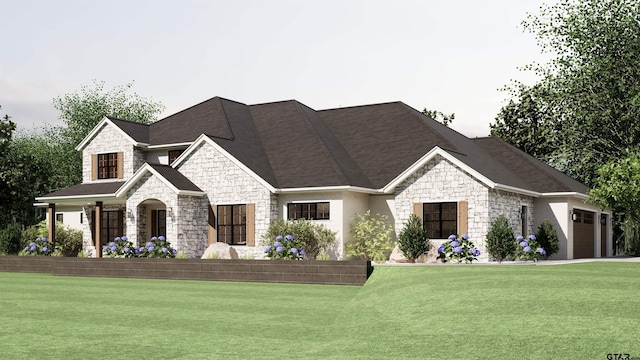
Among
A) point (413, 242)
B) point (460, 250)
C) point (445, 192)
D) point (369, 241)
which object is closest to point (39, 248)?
point (369, 241)

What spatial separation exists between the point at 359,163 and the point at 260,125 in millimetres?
6537

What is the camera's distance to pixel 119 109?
231ft

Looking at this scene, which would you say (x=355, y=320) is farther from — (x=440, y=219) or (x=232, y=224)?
(x=232, y=224)

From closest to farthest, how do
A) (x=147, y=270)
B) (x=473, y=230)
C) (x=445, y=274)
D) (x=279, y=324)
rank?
(x=279, y=324)
(x=445, y=274)
(x=147, y=270)
(x=473, y=230)

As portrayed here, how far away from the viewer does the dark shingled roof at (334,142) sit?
32.9 metres

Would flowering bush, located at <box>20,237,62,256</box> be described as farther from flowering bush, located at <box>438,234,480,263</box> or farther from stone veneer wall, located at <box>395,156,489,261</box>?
flowering bush, located at <box>438,234,480,263</box>

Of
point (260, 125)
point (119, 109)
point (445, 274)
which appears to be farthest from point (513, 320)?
point (119, 109)

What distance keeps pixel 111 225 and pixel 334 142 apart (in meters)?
12.3

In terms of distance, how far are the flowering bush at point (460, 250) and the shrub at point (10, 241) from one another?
2202 centimetres

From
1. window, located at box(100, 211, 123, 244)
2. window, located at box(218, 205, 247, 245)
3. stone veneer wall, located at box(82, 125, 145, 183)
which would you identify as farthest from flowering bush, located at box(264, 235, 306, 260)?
stone veneer wall, located at box(82, 125, 145, 183)

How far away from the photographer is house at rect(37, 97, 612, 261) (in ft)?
101

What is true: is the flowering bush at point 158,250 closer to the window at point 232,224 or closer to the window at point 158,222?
the window at point 232,224

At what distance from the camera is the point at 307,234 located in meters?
30.5

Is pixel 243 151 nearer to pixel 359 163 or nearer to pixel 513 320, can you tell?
pixel 359 163
